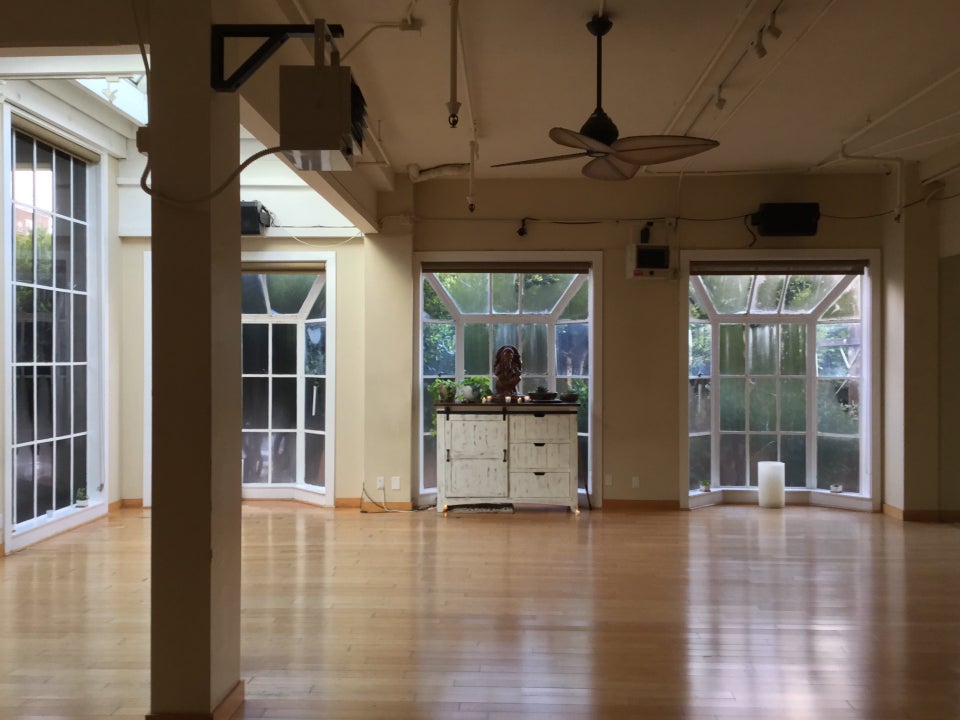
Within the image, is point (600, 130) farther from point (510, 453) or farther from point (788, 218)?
point (788, 218)

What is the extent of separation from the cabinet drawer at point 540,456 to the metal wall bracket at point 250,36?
4646 mm

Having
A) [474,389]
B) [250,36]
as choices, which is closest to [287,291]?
[474,389]

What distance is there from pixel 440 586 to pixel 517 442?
2368 millimetres

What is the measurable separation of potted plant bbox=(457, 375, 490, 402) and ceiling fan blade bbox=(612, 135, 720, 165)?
3.60 meters

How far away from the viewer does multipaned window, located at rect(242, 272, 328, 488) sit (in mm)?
7379

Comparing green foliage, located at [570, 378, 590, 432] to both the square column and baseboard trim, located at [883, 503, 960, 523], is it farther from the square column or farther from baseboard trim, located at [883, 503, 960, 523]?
the square column

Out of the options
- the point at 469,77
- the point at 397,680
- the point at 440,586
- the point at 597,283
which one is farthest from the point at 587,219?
the point at 397,680

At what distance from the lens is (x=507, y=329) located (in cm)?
748

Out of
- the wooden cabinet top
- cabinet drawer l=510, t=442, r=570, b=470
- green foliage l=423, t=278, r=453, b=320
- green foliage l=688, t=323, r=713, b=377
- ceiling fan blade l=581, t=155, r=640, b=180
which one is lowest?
cabinet drawer l=510, t=442, r=570, b=470

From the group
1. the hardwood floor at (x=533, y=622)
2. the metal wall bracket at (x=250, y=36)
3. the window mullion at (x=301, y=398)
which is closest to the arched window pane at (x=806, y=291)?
the hardwood floor at (x=533, y=622)

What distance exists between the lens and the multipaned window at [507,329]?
24.2 ft

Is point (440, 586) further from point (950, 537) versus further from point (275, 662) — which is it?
point (950, 537)

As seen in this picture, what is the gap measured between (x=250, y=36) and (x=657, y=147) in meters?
1.93

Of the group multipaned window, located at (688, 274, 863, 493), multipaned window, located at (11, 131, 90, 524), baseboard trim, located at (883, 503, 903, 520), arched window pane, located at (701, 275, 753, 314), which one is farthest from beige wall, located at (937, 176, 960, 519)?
multipaned window, located at (11, 131, 90, 524)
